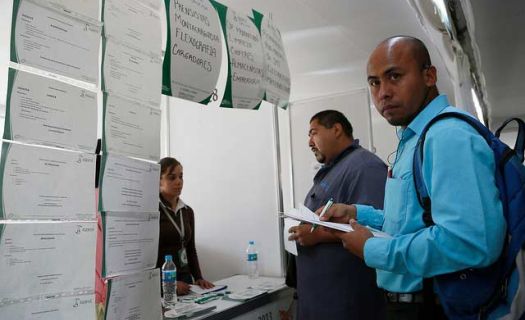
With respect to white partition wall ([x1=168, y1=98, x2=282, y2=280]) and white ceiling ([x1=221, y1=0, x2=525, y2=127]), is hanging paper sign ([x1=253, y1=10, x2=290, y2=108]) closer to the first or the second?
white ceiling ([x1=221, y1=0, x2=525, y2=127])

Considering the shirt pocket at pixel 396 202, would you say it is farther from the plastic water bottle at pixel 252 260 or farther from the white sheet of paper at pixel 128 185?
the plastic water bottle at pixel 252 260

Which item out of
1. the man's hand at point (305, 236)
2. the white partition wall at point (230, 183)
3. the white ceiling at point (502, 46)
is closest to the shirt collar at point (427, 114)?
the man's hand at point (305, 236)

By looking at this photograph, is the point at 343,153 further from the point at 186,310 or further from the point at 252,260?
the point at 252,260

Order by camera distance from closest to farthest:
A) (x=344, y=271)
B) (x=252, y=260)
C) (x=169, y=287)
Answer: (x=344, y=271) < (x=169, y=287) < (x=252, y=260)

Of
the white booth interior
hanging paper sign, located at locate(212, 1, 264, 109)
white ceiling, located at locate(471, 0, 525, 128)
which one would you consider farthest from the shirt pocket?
white ceiling, located at locate(471, 0, 525, 128)

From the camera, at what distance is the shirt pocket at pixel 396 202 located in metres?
1.06

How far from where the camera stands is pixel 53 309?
107 centimetres

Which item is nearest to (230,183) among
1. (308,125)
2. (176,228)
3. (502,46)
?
(176,228)

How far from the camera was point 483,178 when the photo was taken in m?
0.90

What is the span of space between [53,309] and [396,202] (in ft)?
3.02

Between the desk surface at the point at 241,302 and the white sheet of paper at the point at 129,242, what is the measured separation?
0.71m

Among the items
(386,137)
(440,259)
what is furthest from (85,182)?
(386,137)

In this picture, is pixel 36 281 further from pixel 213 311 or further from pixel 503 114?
pixel 503 114

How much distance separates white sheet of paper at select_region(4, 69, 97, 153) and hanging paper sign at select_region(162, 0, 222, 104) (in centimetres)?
42
